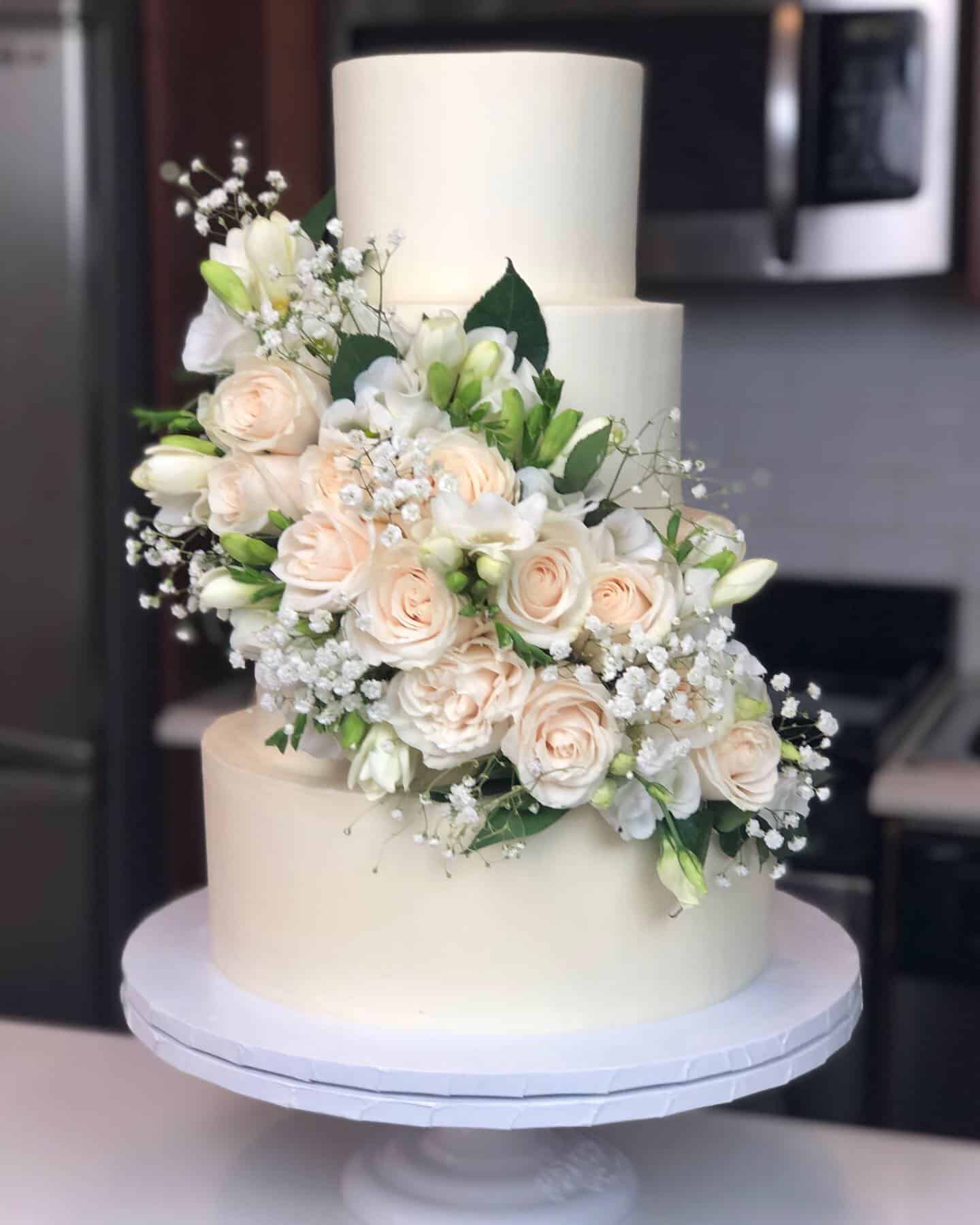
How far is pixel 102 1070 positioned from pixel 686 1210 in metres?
0.51

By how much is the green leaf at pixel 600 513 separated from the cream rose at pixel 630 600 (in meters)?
0.06

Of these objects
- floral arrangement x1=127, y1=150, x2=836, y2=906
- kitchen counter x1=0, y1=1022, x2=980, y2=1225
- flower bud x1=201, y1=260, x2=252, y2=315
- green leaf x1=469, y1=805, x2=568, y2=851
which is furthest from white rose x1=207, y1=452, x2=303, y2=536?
kitchen counter x1=0, y1=1022, x2=980, y2=1225

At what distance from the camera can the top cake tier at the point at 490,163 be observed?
1063 mm

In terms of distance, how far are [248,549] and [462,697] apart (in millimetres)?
168

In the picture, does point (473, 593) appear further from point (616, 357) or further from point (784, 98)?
point (784, 98)

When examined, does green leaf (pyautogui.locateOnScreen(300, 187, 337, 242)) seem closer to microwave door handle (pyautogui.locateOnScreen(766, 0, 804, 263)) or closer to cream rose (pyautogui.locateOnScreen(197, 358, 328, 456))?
cream rose (pyautogui.locateOnScreen(197, 358, 328, 456))

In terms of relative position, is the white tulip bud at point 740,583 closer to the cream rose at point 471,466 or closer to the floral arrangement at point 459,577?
the floral arrangement at point 459,577

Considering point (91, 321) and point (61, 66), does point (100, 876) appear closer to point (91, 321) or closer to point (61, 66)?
point (91, 321)

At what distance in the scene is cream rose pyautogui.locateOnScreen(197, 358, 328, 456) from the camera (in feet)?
3.20

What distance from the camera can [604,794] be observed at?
0.95m

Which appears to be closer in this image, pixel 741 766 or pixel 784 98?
pixel 741 766

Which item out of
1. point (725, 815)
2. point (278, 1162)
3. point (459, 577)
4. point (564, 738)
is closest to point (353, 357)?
point (459, 577)

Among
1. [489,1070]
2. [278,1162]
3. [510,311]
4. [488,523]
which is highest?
[510,311]

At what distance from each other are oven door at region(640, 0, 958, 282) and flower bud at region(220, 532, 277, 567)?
4.68ft
